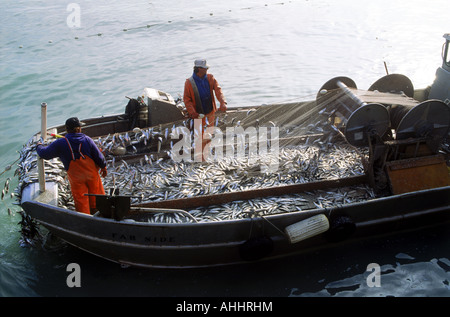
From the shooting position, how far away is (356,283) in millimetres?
7172

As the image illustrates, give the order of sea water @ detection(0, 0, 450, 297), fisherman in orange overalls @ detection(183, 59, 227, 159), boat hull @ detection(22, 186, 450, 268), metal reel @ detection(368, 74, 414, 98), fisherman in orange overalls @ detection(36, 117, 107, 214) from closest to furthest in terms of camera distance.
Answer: fisherman in orange overalls @ detection(36, 117, 107, 214) < boat hull @ detection(22, 186, 450, 268) < sea water @ detection(0, 0, 450, 297) < fisherman in orange overalls @ detection(183, 59, 227, 159) < metal reel @ detection(368, 74, 414, 98)

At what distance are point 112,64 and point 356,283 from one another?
17885mm

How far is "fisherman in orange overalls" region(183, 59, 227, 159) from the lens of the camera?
8695 millimetres

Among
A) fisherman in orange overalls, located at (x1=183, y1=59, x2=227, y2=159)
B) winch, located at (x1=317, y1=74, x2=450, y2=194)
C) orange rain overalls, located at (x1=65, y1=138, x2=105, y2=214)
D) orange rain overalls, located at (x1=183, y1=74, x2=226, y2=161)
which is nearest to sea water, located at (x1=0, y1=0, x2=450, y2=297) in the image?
winch, located at (x1=317, y1=74, x2=450, y2=194)

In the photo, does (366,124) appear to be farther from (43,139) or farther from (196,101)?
(43,139)

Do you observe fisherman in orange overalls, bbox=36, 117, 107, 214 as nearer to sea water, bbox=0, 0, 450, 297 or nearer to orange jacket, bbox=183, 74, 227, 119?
sea water, bbox=0, 0, 450, 297

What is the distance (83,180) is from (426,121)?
661cm

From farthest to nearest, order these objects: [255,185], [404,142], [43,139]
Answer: [255,185] < [404,142] < [43,139]

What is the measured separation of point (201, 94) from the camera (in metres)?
8.83

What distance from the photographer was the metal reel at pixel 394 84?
31.4 feet

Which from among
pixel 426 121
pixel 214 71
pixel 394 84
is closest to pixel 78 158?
pixel 426 121

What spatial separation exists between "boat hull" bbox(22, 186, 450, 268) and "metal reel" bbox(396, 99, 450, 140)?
1.17 meters
